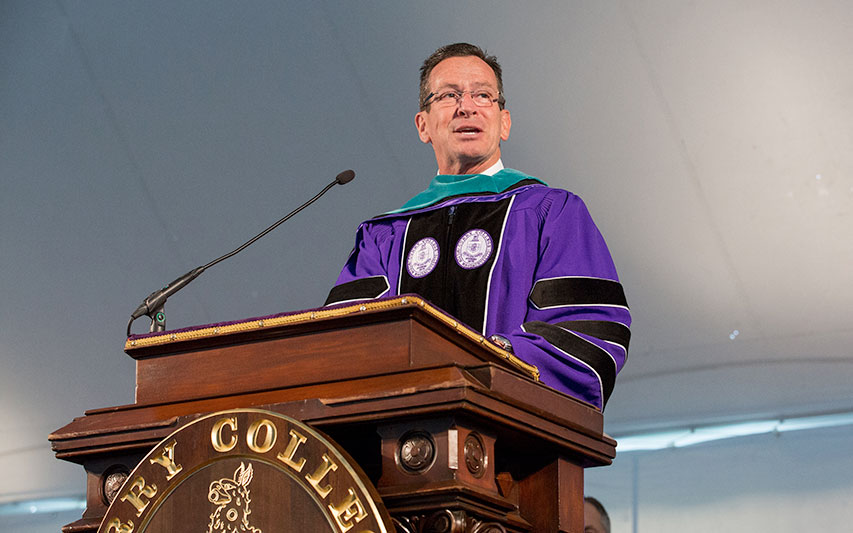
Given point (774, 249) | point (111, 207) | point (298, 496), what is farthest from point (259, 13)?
point (298, 496)

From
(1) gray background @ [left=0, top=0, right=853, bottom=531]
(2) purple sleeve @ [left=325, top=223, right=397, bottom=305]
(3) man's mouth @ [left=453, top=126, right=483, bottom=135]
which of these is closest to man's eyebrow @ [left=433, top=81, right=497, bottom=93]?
(3) man's mouth @ [left=453, top=126, right=483, bottom=135]

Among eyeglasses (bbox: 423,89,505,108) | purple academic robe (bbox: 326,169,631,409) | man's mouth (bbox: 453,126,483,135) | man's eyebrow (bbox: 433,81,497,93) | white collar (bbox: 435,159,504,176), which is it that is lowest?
purple academic robe (bbox: 326,169,631,409)

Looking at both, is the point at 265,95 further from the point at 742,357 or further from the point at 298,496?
the point at 298,496

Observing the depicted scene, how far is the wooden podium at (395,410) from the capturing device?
1581 millimetres

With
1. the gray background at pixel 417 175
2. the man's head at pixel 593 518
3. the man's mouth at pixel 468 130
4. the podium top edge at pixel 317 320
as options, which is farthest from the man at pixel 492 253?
the gray background at pixel 417 175

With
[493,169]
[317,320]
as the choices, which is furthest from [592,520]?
[317,320]

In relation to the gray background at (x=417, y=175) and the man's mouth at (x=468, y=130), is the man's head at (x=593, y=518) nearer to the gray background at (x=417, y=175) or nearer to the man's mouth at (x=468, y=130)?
the man's mouth at (x=468, y=130)

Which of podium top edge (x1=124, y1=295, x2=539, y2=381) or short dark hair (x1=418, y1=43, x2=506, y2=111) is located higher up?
short dark hair (x1=418, y1=43, x2=506, y2=111)

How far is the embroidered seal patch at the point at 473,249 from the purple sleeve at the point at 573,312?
14cm

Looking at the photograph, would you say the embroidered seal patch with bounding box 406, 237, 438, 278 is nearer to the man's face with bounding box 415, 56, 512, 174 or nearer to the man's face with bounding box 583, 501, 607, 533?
the man's face with bounding box 415, 56, 512, 174

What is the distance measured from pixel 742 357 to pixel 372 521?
5392 millimetres

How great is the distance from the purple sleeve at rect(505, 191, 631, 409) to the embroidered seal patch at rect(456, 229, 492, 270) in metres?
0.14

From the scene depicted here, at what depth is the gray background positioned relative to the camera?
6.43 m

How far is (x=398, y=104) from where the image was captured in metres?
7.54
